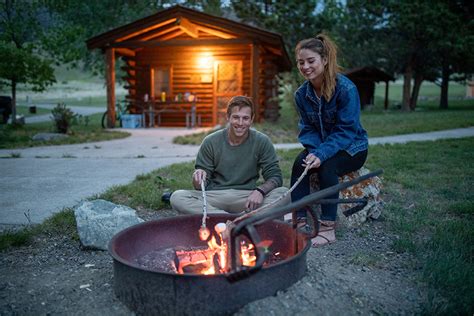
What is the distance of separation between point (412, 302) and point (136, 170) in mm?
5164

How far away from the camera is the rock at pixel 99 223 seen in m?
3.59

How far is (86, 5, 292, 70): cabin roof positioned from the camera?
13789 mm

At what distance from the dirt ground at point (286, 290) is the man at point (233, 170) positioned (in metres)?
0.77

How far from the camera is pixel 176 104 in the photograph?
1666 centimetres

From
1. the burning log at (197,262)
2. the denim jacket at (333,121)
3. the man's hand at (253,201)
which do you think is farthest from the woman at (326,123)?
the burning log at (197,262)

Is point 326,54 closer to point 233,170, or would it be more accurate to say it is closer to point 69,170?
point 233,170

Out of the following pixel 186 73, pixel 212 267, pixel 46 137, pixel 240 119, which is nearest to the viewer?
pixel 212 267

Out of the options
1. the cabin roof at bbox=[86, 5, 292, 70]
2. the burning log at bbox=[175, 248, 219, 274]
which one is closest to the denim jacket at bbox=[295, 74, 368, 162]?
the burning log at bbox=[175, 248, 219, 274]

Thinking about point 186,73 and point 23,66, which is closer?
point 23,66

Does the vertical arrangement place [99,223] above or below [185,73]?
below

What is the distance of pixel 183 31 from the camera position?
51.9 ft

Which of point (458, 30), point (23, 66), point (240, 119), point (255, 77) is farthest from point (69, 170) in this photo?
point (458, 30)

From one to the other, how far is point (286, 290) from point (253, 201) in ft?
3.88

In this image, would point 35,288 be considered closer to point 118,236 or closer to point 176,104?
point 118,236
